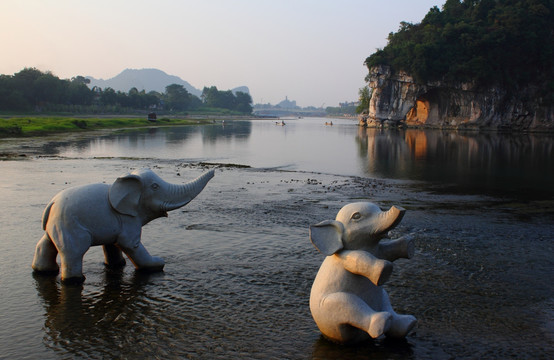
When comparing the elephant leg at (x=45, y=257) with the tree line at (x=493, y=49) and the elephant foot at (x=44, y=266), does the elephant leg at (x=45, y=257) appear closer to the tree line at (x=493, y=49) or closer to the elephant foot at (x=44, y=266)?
the elephant foot at (x=44, y=266)

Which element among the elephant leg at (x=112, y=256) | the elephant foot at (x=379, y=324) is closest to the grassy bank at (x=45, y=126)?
the elephant leg at (x=112, y=256)

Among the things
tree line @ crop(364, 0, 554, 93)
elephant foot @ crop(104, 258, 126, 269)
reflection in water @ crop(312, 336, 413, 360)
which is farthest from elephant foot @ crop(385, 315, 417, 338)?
tree line @ crop(364, 0, 554, 93)

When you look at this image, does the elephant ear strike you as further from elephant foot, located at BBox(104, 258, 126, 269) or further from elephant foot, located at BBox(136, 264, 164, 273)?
elephant foot, located at BBox(104, 258, 126, 269)

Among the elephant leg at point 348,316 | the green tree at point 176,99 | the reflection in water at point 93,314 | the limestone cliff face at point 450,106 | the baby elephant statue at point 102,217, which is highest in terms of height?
the green tree at point 176,99

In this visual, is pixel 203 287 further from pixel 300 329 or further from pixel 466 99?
pixel 466 99

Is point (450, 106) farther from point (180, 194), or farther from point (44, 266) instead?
point (44, 266)

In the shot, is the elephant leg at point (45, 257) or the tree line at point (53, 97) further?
the tree line at point (53, 97)

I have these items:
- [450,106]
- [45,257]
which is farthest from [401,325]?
[450,106]

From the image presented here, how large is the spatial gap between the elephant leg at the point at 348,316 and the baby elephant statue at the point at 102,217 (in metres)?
3.76

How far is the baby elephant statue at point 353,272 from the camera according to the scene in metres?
5.44

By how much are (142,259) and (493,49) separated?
81.4 m

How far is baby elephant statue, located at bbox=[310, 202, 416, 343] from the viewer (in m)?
5.44

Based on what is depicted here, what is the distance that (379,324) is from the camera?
205 inches

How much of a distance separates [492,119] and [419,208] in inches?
2972
